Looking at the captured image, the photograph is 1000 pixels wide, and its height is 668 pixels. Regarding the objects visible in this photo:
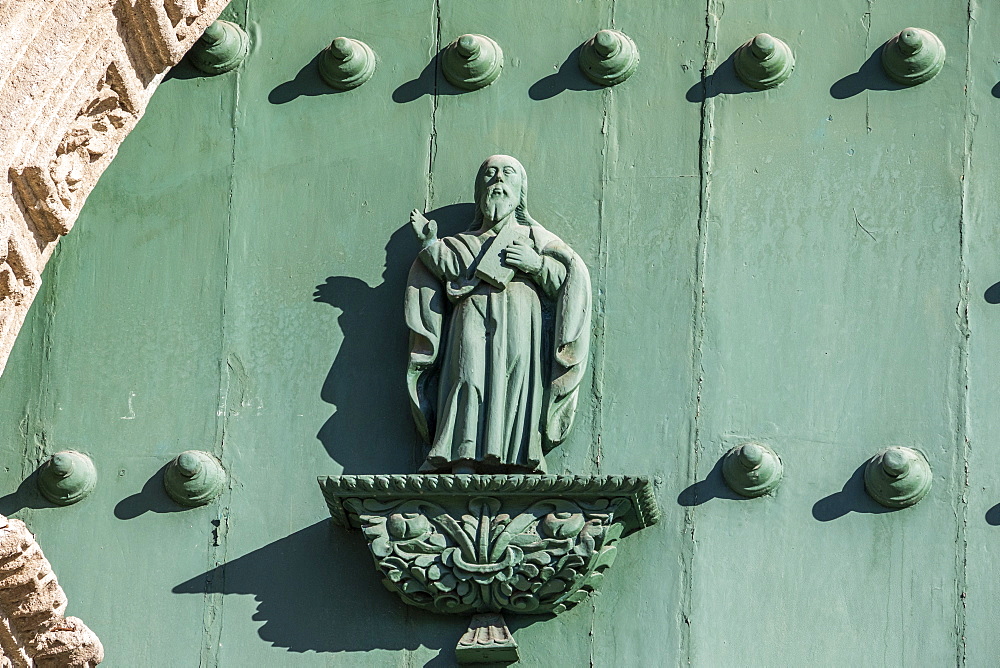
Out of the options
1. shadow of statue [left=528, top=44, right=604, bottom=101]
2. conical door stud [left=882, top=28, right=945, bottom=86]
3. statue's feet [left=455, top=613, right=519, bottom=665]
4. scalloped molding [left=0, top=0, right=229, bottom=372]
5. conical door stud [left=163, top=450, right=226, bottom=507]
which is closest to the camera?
scalloped molding [left=0, top=0, right=229, bottom=372]

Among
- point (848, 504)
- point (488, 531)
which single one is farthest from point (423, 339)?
point (848, 504)

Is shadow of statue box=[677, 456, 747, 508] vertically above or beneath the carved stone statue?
beneath

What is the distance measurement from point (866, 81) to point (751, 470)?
1.30 meters

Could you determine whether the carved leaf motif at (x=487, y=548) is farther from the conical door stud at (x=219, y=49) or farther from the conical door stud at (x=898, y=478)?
the conical door stud at (x=219, y=49)

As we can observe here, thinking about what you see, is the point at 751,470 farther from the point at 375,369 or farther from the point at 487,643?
the point at 375,369

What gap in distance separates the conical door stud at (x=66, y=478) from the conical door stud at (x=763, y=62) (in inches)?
90.0

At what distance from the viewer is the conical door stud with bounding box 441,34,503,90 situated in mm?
7105

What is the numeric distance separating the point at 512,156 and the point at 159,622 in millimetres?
1738

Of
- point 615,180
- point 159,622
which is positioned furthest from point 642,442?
point 159,622

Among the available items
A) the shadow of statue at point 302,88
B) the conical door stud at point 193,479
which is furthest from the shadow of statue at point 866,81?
the conical door stud at point 193,479

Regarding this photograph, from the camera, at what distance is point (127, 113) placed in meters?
6.84

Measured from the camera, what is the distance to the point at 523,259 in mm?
6793

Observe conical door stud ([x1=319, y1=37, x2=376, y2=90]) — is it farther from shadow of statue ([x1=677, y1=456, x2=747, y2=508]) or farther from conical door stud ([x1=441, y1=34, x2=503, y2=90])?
shadow of statue ([x1=677, y1=456, x2=747, y2=508])

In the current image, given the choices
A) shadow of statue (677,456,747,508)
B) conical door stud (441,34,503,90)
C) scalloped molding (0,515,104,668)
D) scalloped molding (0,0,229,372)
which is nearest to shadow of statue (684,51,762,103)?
conical door stud (441,34,503,90)
